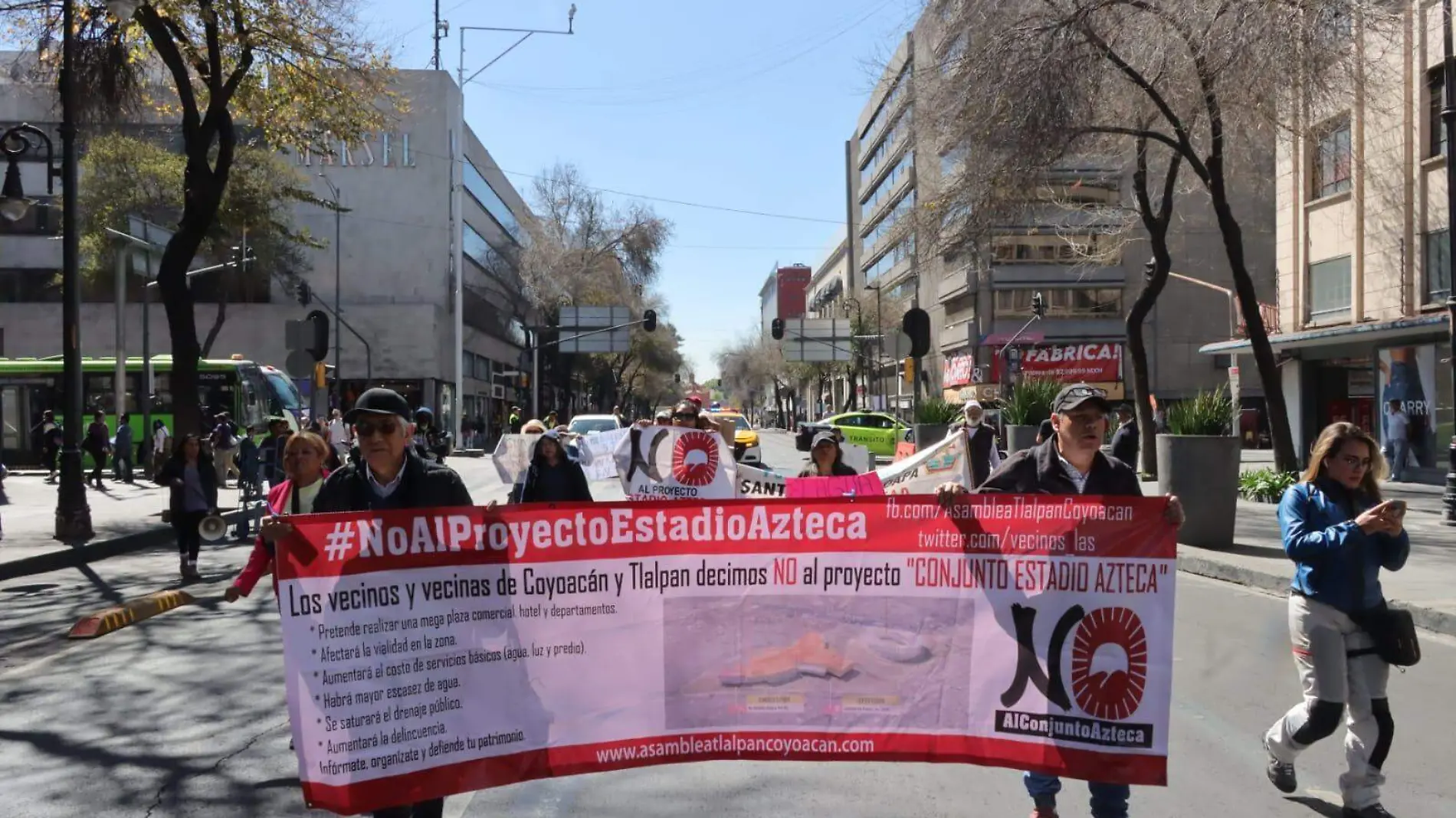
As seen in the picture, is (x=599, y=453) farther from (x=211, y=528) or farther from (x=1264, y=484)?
(x=1264, y=484)

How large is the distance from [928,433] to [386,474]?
2096 centimetres

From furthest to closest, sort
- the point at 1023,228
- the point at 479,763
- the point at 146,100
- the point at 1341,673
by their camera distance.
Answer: the point at 1023,228
the point at 146,100
the point at 1341,673
the point at 479,763

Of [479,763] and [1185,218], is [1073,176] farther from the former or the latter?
[1185,218]

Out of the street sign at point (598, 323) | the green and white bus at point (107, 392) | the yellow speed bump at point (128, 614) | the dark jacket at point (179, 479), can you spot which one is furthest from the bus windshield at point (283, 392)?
the street sign at point (598, 323)

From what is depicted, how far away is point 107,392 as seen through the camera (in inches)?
1330

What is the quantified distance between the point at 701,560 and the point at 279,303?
54.6 meters

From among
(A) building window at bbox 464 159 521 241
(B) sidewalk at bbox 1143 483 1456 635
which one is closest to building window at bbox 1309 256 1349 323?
(B) sidewalk at bbox 1143 483 1456 635

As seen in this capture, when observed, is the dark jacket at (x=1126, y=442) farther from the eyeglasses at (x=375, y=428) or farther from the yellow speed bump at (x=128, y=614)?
the eyeglasses at (x=375, y=428)

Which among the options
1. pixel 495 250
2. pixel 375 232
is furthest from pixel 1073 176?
pixel 495 250

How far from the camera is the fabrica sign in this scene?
57969mm

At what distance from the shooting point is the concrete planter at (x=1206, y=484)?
1383cm

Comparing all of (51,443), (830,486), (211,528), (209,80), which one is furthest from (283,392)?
(830,486)

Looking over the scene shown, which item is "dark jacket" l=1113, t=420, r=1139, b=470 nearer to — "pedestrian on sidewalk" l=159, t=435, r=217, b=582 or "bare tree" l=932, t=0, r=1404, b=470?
"bare tree" l=932, t=0, r=1404, b=470

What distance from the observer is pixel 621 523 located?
4.24m
